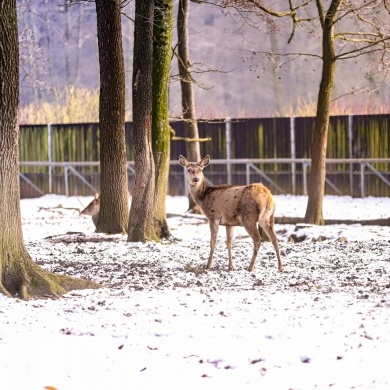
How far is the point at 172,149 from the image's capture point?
36938 millimetres

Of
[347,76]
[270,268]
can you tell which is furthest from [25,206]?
[347,76]

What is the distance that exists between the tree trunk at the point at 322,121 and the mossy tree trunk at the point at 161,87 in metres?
Answer: 3.74

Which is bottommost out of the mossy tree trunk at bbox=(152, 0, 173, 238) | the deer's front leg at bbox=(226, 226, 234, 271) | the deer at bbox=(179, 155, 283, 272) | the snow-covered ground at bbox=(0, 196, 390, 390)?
the snow-covered ground at bbox=(0, 196, 390, 390)

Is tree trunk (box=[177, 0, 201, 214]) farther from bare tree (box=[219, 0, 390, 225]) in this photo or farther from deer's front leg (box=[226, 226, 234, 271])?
deer's front leg (box=[226, 226, 234, 271])

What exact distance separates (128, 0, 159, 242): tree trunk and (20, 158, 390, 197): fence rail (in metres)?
13.0

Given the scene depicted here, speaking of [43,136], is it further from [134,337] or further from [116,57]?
[134,337]

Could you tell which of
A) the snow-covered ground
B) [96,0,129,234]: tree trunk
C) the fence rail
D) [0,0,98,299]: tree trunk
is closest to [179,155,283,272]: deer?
the snow-covered ground

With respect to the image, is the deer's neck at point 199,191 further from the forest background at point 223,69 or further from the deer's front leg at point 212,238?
the forest background at point 223,69

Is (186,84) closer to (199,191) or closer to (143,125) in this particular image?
(143,125)

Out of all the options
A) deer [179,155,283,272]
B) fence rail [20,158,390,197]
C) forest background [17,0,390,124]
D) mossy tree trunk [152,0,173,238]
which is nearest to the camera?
deer [179,155,283,272]

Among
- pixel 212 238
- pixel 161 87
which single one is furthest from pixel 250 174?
pixel 212 238

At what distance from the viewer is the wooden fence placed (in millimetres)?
32062

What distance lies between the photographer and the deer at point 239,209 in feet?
51.0

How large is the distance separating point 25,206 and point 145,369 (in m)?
24.8
